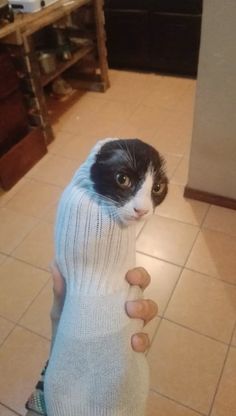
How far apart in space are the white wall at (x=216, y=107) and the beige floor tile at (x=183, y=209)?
79mm

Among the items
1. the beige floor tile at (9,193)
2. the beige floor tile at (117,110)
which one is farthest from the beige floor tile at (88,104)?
the beige floor tile at (9,193)

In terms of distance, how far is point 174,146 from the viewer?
6.14 ft

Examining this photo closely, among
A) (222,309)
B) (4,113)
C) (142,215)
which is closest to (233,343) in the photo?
(222,309)

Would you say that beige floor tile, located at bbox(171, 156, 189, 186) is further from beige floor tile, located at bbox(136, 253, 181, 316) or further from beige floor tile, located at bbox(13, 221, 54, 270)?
beige floor tile, located at bbox(13, 221, 54, 270)

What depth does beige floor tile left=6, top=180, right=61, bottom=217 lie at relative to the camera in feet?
5.23

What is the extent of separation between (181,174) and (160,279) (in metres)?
0.64

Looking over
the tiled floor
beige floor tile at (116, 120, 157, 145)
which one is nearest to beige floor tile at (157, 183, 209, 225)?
the tiled floor

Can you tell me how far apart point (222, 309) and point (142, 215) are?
31.7 inches

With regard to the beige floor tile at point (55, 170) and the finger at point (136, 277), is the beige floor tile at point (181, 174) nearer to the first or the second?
the beige floor tile at point (55, 170)

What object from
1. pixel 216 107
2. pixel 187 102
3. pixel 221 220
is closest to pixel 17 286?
pixel 221 220

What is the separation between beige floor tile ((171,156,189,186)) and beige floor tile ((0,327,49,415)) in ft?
3.20

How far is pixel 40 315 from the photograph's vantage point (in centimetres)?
121

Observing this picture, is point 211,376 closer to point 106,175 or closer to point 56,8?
point 106,175

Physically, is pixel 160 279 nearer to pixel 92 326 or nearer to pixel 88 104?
pixel 92 326
